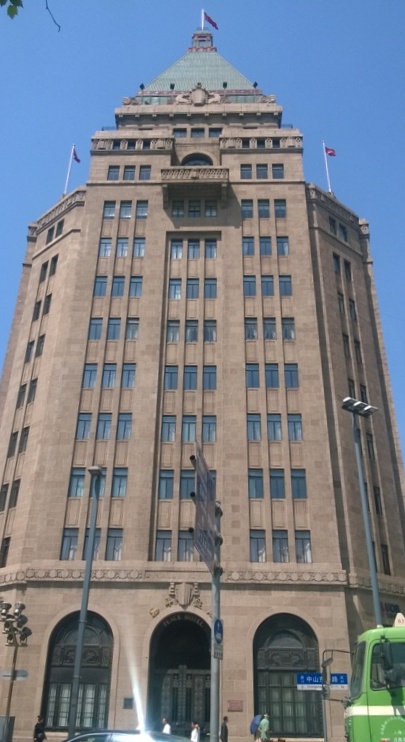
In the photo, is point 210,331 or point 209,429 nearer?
point 209,429

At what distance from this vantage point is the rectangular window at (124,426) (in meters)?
35.9

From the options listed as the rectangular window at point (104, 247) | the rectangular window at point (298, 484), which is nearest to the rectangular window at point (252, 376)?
the rectangular window at point (298, 484)

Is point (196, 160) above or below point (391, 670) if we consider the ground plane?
above

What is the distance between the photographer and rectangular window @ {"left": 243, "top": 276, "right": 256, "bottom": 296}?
4050 centimetres

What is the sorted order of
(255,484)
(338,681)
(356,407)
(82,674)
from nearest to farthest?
(356,407), (338,681), (82,674), (255,484)

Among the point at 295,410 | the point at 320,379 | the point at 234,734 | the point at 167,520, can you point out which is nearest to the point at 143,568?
the point at 167,520

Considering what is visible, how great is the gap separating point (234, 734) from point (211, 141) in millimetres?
41618

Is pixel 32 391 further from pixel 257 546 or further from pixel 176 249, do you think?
pixel 257 546

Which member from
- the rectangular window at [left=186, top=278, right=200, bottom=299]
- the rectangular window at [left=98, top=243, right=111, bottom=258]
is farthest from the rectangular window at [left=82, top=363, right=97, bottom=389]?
→ the rectangular window at [left=98, top=243, right=111, bottom=258]

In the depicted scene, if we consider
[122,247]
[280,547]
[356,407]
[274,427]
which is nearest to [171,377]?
[274,427]

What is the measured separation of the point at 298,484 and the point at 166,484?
25.2 feet

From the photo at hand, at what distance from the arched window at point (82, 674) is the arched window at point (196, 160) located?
34.6 meters

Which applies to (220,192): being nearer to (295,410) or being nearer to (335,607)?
(295,410)

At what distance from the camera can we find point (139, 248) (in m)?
42.6
